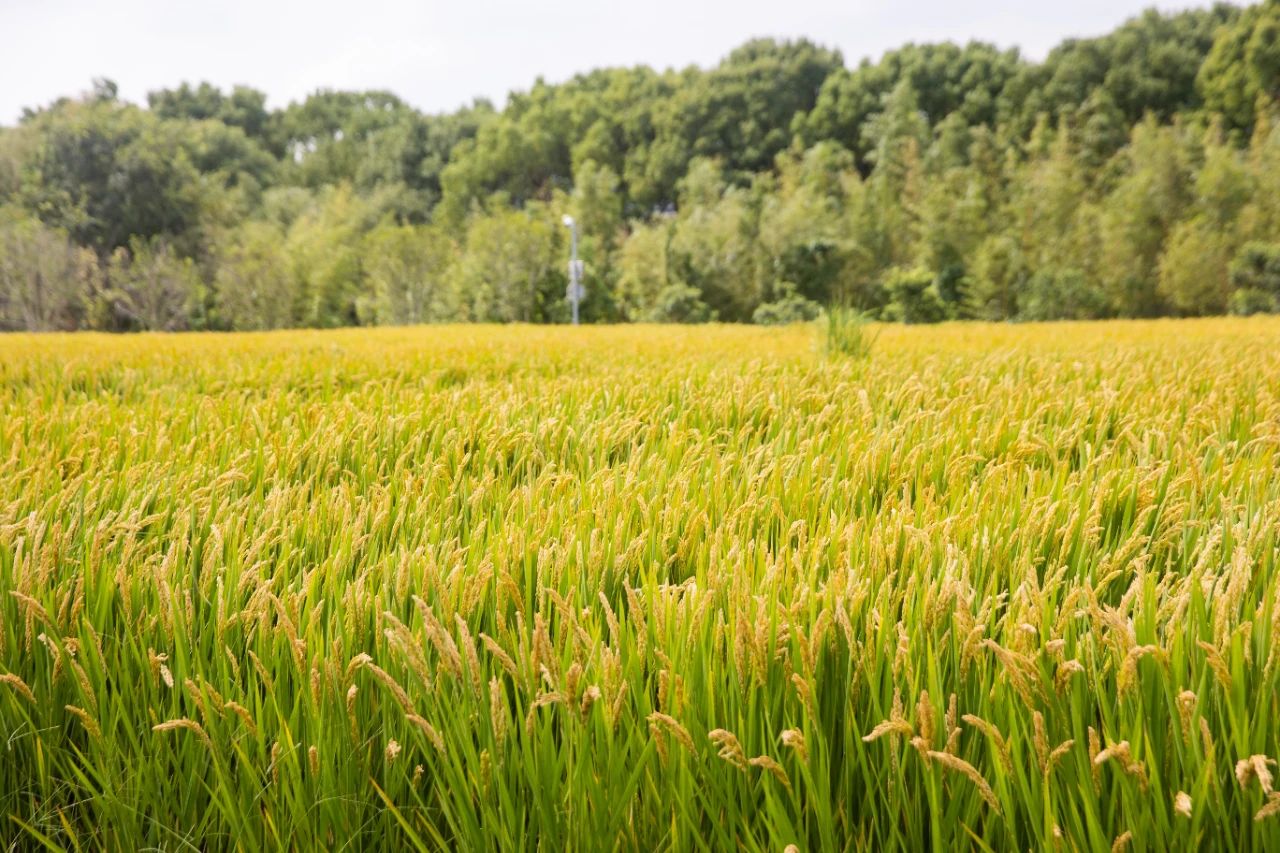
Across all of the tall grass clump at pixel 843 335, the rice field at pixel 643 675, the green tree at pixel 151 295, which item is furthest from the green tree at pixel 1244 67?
the rice field at pixel 643 675

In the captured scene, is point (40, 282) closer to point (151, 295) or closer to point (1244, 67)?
point (151, 295)

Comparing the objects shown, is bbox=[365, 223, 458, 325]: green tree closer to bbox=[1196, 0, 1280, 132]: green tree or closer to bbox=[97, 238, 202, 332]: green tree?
bbox=[97, 238, 202, 332]: green tree

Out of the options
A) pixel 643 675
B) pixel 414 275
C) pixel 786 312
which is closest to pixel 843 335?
pixel 643 675

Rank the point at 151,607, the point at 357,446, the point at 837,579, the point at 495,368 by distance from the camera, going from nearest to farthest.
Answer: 1. the point at 837,579
2. the point at 151,607
3. the point at 357,446
4. the point at 495,368

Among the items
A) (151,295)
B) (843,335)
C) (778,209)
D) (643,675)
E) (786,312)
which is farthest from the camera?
(778,209)

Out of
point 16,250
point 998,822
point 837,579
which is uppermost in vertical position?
point 16,250

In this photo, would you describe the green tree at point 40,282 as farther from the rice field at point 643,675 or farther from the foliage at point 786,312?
the rice field at point 643,675

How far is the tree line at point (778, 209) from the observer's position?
38656 millimetres

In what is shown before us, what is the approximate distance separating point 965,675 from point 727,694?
0.32m

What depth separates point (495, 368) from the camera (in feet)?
21.1

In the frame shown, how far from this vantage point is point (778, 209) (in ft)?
168

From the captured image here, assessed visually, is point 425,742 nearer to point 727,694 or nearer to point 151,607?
point 727,694

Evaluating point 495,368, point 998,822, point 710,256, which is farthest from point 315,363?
point 710,256

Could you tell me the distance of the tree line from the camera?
38.7 metres
